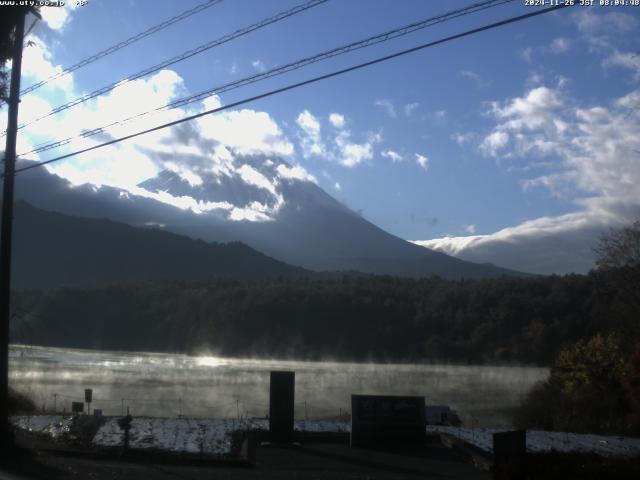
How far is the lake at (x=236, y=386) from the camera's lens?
146 feet

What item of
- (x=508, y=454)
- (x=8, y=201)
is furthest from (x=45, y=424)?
(x=508, y=454)

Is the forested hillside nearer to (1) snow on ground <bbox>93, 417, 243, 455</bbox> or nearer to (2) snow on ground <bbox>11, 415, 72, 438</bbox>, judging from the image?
(1) snow on ground <bbox>93, 417, 243, 455</bbox>

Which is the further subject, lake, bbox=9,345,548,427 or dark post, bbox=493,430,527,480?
lake, bbox=9,345,548,427

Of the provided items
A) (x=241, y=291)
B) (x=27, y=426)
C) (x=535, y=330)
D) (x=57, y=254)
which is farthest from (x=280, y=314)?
(x=27, y=426)

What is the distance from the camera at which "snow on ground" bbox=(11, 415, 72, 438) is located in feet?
67.4

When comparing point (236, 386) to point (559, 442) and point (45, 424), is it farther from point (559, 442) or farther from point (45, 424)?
point (559, 442)

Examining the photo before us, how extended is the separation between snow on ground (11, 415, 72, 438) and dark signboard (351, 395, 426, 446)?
7.73 meters

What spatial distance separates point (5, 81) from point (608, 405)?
2807cm

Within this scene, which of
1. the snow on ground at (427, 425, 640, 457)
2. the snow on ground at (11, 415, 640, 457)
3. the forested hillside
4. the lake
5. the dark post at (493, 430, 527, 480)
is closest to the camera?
the dark post at (493, 430, 527, 480)

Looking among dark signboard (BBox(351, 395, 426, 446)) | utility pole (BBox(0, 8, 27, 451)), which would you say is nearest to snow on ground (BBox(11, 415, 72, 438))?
utility pole (BBox(0, 8, 27, 451))

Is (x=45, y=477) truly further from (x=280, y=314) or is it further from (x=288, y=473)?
(x=280, y=314)

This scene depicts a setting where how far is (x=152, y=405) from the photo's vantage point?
45.2 meters

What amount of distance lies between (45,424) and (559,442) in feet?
47.3

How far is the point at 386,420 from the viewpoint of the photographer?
816 inches
